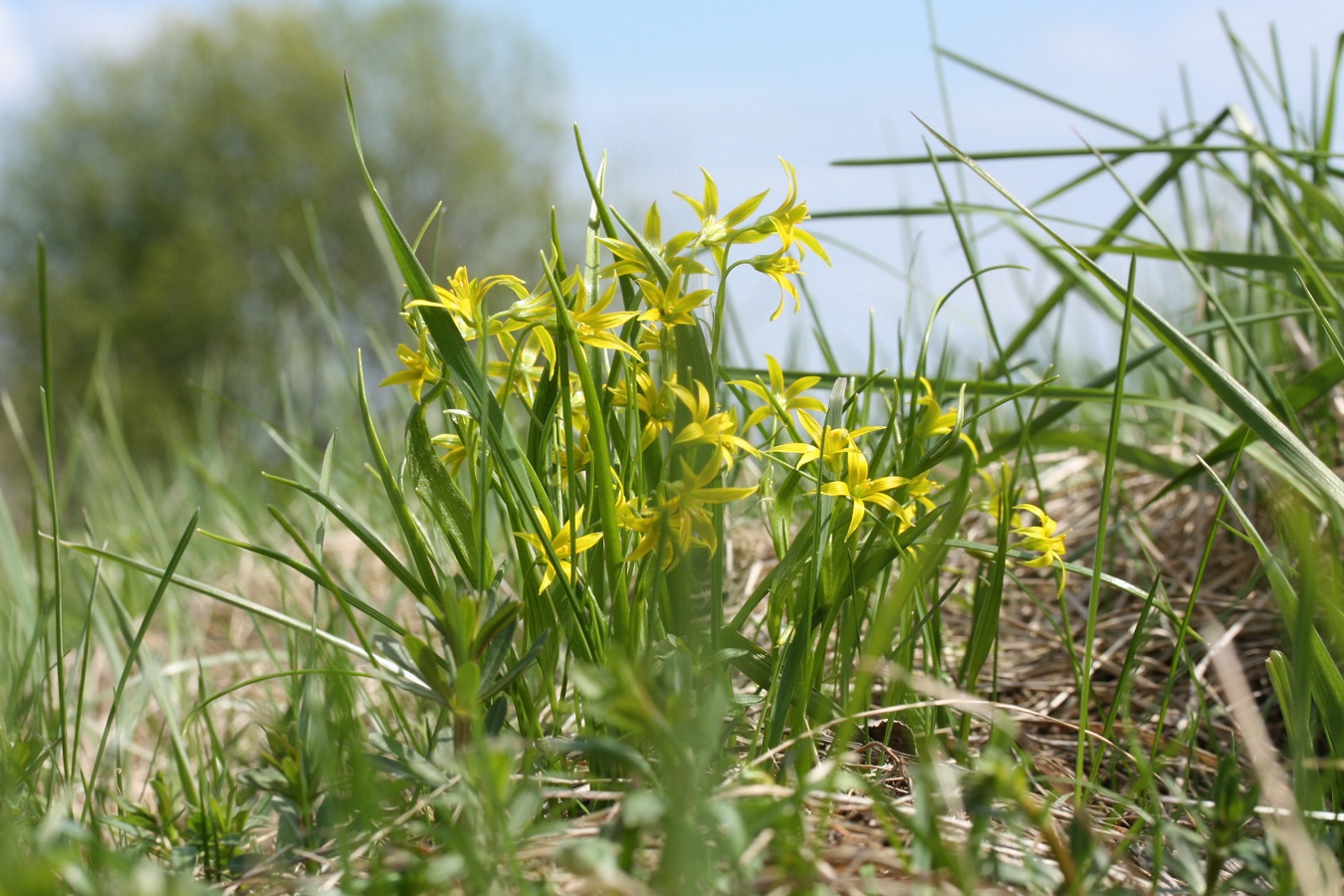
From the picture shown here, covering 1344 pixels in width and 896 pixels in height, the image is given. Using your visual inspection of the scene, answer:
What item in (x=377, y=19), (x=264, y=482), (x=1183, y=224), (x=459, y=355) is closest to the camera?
(x=459, y=355)

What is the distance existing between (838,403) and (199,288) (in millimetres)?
19274

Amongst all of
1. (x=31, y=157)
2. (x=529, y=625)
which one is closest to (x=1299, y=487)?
(x=529, y=625)

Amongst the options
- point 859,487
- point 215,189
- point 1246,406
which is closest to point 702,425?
point 859,487

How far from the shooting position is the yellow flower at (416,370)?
33.0 inches

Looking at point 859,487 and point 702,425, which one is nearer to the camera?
point 702,425

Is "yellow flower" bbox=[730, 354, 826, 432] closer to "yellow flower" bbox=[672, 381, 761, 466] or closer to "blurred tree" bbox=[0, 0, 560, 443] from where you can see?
"yellow flower" bbox=[672, 381, 761, 466]

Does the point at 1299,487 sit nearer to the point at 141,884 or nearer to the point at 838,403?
the point at 838,403

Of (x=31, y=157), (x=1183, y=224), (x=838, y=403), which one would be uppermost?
(x=31, y=157)

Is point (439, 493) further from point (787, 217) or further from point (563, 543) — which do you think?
point (787, 217)

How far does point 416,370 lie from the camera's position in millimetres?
859

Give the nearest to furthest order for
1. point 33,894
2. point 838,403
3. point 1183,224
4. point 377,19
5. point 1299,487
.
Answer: point 33,894
point 838,403
point 1299,487
point 1183,224
point 377,19

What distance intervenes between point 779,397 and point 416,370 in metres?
0.34

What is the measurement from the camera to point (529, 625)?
88 centimetres

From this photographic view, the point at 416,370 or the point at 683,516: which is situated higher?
the point at 416,370
